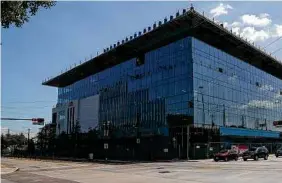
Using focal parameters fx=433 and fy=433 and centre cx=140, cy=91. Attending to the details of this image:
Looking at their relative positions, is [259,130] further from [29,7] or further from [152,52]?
[29,7]

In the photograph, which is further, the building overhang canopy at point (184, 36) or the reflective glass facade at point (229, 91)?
the reflective glass facade at point (229, 91)

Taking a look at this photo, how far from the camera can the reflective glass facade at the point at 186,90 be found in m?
71.0

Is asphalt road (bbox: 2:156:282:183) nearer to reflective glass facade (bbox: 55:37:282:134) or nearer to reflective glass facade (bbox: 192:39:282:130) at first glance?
reflective glass facade (bbox: 55:37:282:134)

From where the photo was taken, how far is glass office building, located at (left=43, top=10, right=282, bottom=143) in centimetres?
7081

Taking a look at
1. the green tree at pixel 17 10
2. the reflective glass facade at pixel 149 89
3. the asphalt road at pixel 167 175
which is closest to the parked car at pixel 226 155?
the reflective glass facade at pixel 149 89

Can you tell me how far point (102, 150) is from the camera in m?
84.2

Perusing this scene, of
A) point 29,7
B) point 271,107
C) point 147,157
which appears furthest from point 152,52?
point 29,7

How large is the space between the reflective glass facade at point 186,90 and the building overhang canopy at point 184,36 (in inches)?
46.0


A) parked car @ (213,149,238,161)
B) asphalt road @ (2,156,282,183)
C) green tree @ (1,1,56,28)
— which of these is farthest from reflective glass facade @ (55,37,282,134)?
green tree @ (1,1,56,28)

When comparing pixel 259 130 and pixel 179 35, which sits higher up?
pixel 179 35

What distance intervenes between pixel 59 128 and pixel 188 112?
164ft

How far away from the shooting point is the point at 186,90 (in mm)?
69938

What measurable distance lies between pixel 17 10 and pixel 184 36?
6496 centimetres

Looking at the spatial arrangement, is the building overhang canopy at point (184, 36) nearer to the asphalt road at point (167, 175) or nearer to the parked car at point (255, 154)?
the parked car at point (255, 154)
